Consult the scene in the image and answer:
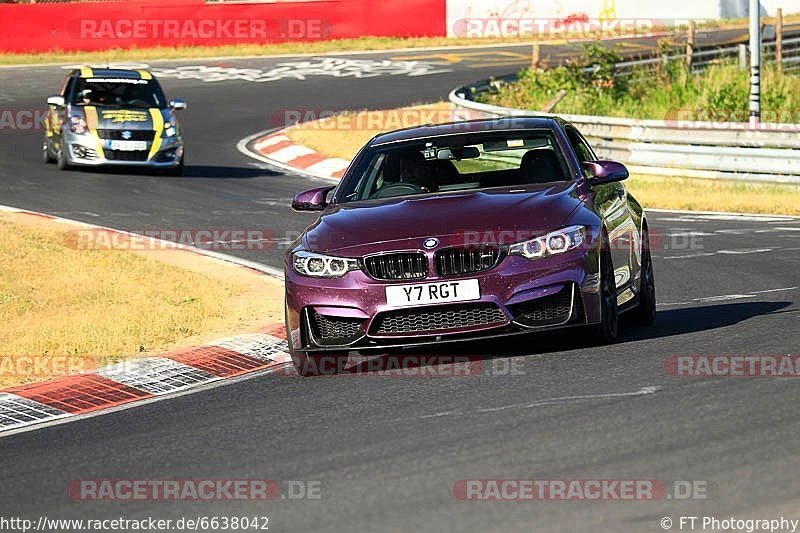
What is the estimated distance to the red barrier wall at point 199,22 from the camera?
41.5m

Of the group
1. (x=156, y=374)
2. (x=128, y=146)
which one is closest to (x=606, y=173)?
(x=156, y=374)

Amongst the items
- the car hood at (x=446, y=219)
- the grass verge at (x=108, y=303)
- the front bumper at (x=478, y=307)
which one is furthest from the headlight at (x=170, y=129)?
the front bumper at (x=478, y=307)

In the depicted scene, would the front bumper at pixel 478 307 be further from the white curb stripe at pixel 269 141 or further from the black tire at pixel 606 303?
the white curb stripe at pixel 269 141

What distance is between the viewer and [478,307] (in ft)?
28.5

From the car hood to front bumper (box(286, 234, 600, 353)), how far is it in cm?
21

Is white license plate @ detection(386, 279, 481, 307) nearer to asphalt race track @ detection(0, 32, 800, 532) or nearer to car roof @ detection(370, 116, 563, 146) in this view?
asphalt race track @ detection(0, 32, 800, 532)

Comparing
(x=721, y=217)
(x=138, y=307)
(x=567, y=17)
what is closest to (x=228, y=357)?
(x=138, y=307)

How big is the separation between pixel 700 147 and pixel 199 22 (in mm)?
24568

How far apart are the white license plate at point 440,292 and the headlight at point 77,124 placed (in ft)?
50.6

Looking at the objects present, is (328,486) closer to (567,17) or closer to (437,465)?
(437,465)

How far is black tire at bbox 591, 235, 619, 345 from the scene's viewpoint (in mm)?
9000

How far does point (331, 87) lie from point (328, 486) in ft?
101

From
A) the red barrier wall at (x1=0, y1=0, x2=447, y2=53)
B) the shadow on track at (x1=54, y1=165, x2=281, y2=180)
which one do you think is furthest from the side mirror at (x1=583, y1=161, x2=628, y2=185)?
the red barrier wall at (x1=0, y1=0, x2=447, y2=53)

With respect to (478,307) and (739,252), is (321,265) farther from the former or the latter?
(739,252)
